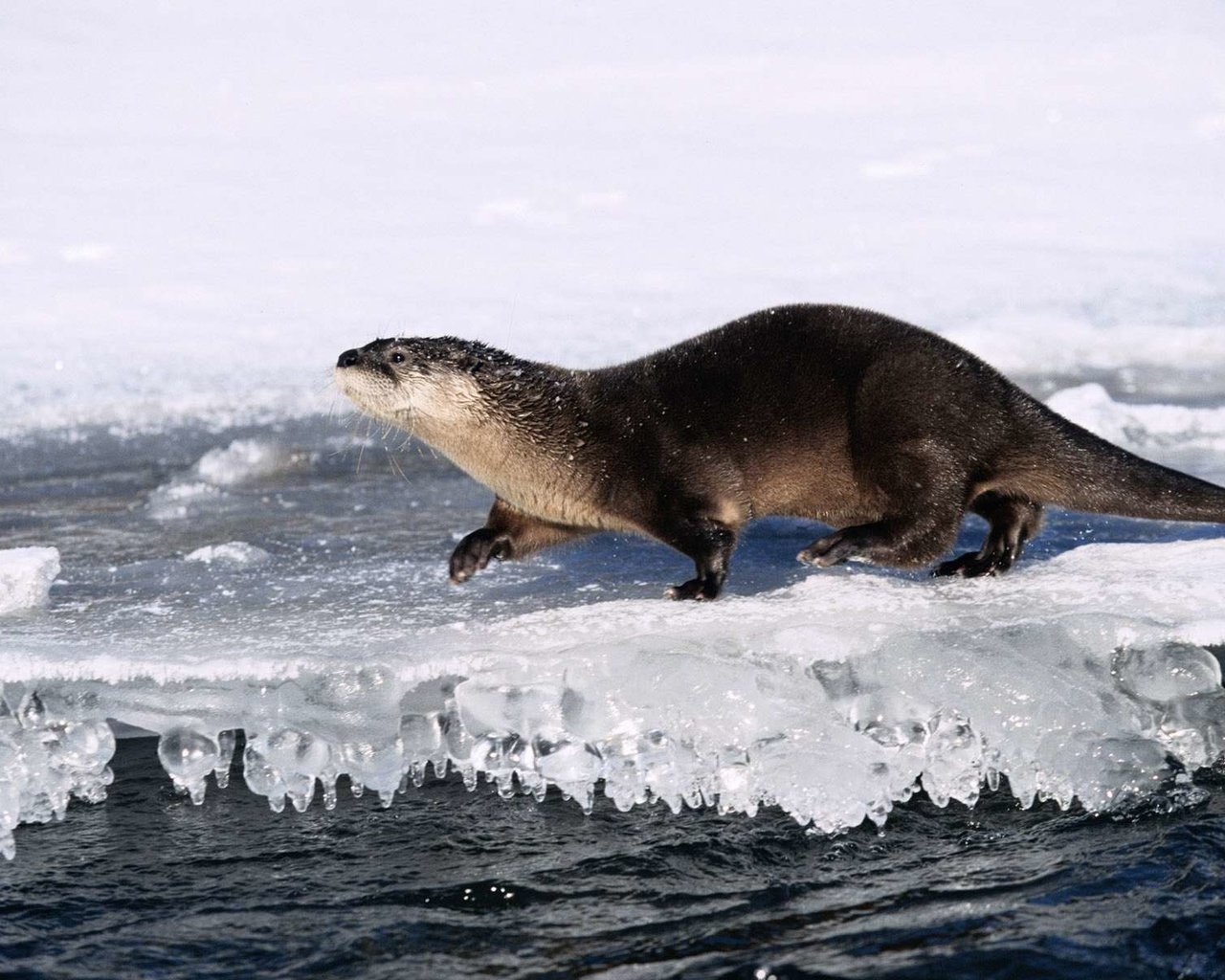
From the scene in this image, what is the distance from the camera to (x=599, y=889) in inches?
92.3

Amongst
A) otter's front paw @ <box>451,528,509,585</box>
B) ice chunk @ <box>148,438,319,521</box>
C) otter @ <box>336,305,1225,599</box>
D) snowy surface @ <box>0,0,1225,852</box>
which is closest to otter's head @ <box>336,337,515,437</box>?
otter @ <box>336,305,1225,599</box>

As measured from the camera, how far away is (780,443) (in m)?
3.39

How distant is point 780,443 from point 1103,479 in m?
0.73

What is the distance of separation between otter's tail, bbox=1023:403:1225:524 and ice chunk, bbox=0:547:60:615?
2.25 m

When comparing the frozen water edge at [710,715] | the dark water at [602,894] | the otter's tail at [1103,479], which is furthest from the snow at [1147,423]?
the dark water at [602,894]

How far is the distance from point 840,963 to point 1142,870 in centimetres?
57

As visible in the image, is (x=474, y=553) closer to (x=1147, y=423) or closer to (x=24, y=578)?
(x=24, y=578)

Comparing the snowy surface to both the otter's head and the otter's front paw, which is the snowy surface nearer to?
the otter's front paw

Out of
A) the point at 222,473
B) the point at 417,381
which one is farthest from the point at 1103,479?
the point at 222,473

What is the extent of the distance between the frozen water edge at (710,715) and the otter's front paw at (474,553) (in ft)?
1.87

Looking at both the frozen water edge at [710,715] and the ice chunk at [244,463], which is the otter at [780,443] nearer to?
the frozen water edge at [710,715]

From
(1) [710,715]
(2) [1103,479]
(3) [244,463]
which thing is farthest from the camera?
(3) [244,463]

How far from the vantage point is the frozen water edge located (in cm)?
263

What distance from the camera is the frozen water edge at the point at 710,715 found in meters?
2.63
